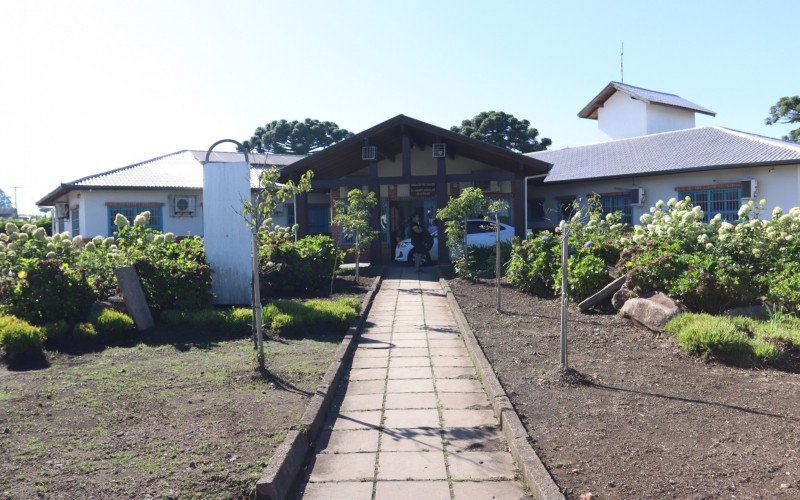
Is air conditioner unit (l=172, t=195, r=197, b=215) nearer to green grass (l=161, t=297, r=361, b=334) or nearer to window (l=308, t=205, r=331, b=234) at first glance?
window (l=308, t=205, r=331, b=234)

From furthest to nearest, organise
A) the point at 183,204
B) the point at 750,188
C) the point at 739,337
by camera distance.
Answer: the point at 183,204 → the point at 750,188 → the point at 739,337

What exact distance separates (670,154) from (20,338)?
19799 millimetres

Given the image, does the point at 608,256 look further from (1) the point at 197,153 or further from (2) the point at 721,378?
(1) the point at 197,153

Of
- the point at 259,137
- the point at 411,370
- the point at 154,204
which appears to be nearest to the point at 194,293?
the point at 411,370

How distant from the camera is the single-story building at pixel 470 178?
18094 mm

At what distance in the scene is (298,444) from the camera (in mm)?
4703

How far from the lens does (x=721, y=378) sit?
20.4ft

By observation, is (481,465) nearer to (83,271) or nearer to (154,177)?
(83,271)

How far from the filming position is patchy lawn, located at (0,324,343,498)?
13.4ft

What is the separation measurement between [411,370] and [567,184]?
18029mm

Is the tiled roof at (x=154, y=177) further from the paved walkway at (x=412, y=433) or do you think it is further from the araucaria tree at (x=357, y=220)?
the paved walkway at (x=412, y=433)

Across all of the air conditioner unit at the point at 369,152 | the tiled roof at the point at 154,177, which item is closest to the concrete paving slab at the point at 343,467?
the air conditioner unit at the point at 369,152

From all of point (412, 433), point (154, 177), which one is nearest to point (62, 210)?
point (154, 177)

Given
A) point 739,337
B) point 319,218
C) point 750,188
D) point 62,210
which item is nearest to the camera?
point 739,337
